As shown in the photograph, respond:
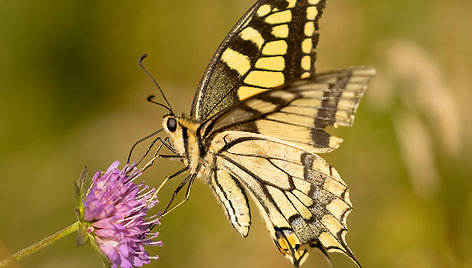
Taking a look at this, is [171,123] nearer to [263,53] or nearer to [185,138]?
[185,138]

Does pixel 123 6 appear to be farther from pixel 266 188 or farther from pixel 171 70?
pixel 266 188

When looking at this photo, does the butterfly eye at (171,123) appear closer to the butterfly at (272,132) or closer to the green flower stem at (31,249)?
the butterfly at (272,132)

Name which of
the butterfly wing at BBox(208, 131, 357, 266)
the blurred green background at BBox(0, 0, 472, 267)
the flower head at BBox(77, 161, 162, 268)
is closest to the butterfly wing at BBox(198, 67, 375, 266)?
the butterfly wing at BBox(208, 131, 357, 266)

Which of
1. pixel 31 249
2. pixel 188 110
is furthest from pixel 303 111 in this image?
pixel 188 110

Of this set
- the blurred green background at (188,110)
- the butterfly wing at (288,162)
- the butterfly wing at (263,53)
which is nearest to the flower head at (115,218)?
the butterfly wing at (288,162)

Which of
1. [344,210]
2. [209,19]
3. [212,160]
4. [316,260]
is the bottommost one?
[316,260]

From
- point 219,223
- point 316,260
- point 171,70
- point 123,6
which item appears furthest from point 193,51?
point 316,260

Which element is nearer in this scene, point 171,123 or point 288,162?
point 171,123
